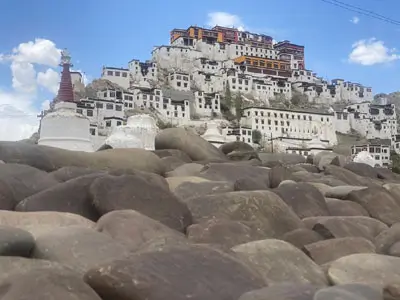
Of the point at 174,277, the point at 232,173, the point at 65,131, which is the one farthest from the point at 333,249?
the point at 65,131

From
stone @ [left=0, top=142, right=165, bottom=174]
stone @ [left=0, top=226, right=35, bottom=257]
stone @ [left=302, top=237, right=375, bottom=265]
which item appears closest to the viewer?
stone @ [left=0, top=226, right=35, bottom=257]

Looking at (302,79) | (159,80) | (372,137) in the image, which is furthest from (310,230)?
(302,79)

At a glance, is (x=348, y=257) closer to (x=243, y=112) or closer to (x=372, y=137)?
(x=243, y=112)

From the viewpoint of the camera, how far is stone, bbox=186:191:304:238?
7.66 meters

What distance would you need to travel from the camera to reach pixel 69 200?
7.42 meters

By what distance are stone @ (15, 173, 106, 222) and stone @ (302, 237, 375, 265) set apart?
2.74m

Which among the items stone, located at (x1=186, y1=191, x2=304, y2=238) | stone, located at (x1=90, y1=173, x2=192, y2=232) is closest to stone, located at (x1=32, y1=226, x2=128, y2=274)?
stone, located at (x1=90, y1=173, x2=192, y2=232)

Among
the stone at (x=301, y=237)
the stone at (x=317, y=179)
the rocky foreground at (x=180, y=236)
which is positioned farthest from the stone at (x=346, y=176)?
the stone at (x=301, y=237)

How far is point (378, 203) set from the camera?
10.0m

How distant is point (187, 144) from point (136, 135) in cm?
218

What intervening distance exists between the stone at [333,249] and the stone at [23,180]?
3.90m

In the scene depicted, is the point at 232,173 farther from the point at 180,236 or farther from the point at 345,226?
the point at 180,236

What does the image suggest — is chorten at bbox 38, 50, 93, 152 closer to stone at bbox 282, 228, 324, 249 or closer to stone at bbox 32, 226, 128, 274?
stone at bbox 282, 228, 324, 249

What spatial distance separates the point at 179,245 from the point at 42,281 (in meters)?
1.50
